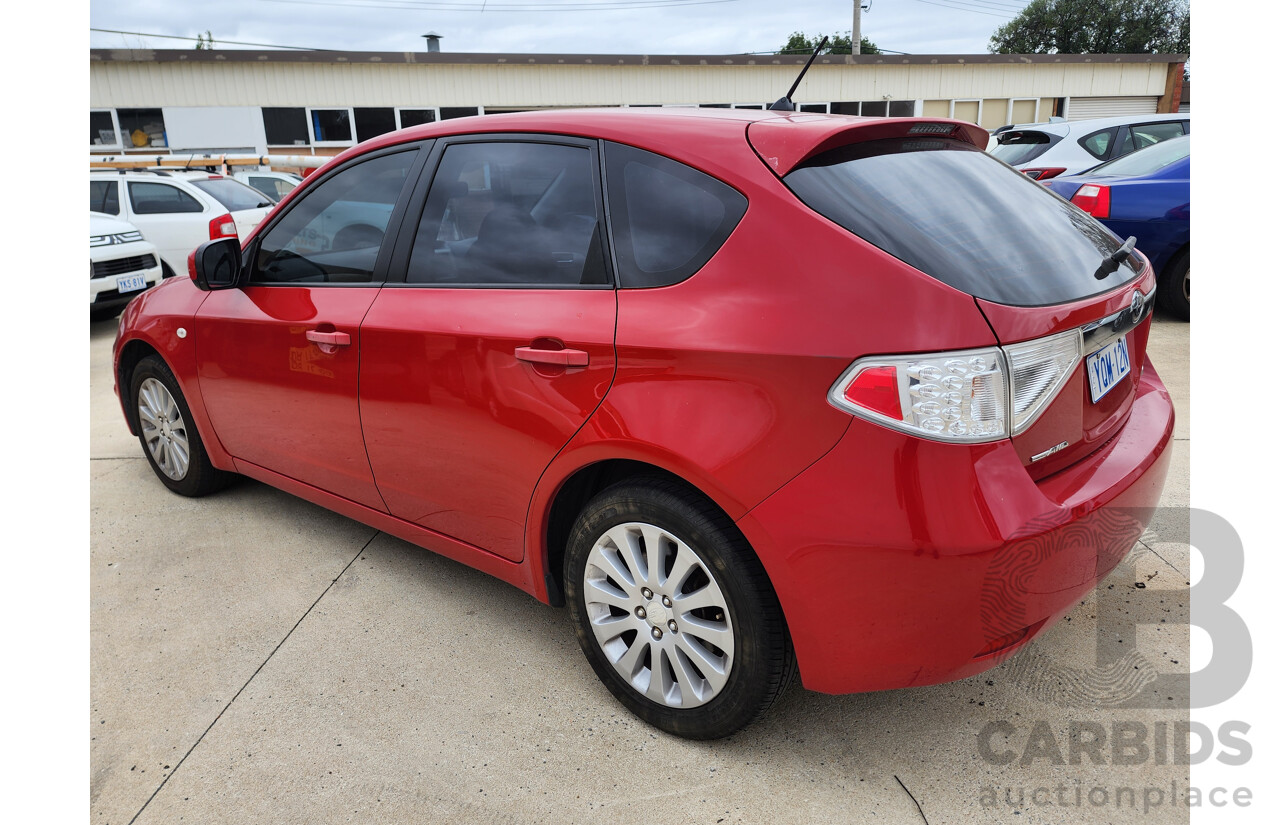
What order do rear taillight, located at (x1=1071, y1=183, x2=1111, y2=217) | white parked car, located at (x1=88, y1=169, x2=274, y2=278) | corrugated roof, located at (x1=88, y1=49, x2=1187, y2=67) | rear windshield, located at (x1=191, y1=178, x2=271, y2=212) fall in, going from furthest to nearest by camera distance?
corrugated roof, located at (x1=88, y1=49, x2=1187, y2=67) → rear windshield, located at (x1=191, y1=178, x2=271, y2=212) → white parked car, located at (x1=88, y1=169, x2=274, y2=278) → rear taillight, located at (x1=1071, y1=183, x2=1111, y2=217)

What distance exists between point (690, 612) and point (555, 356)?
2.45 ft

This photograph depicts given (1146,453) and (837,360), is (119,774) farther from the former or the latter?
(1146,453)

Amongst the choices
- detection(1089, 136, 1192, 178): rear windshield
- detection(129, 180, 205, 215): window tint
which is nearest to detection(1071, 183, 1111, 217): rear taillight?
detection(1089, 136, 1192, 178): rear windshield

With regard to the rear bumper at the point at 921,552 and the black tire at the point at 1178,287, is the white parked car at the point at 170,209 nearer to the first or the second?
the black tire at the point at 1178,287

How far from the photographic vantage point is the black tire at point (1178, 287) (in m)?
6.23

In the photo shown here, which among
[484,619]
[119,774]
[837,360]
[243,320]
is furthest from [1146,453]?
[243,320]

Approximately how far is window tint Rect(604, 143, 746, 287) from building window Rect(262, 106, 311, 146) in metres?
22.9

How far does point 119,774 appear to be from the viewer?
222 centimetres

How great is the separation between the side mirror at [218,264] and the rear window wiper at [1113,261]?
2994 mm

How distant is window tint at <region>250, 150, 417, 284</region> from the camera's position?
2.82 metres

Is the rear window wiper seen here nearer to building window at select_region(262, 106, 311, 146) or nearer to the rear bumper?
the rear bumper

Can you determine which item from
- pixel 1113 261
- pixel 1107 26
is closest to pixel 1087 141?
pixel 1113 261

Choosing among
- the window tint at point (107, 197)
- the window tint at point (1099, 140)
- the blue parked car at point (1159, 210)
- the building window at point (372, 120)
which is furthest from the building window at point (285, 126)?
the blue parked car at point (1159, 210)

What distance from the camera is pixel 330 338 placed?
2824 millimetres
